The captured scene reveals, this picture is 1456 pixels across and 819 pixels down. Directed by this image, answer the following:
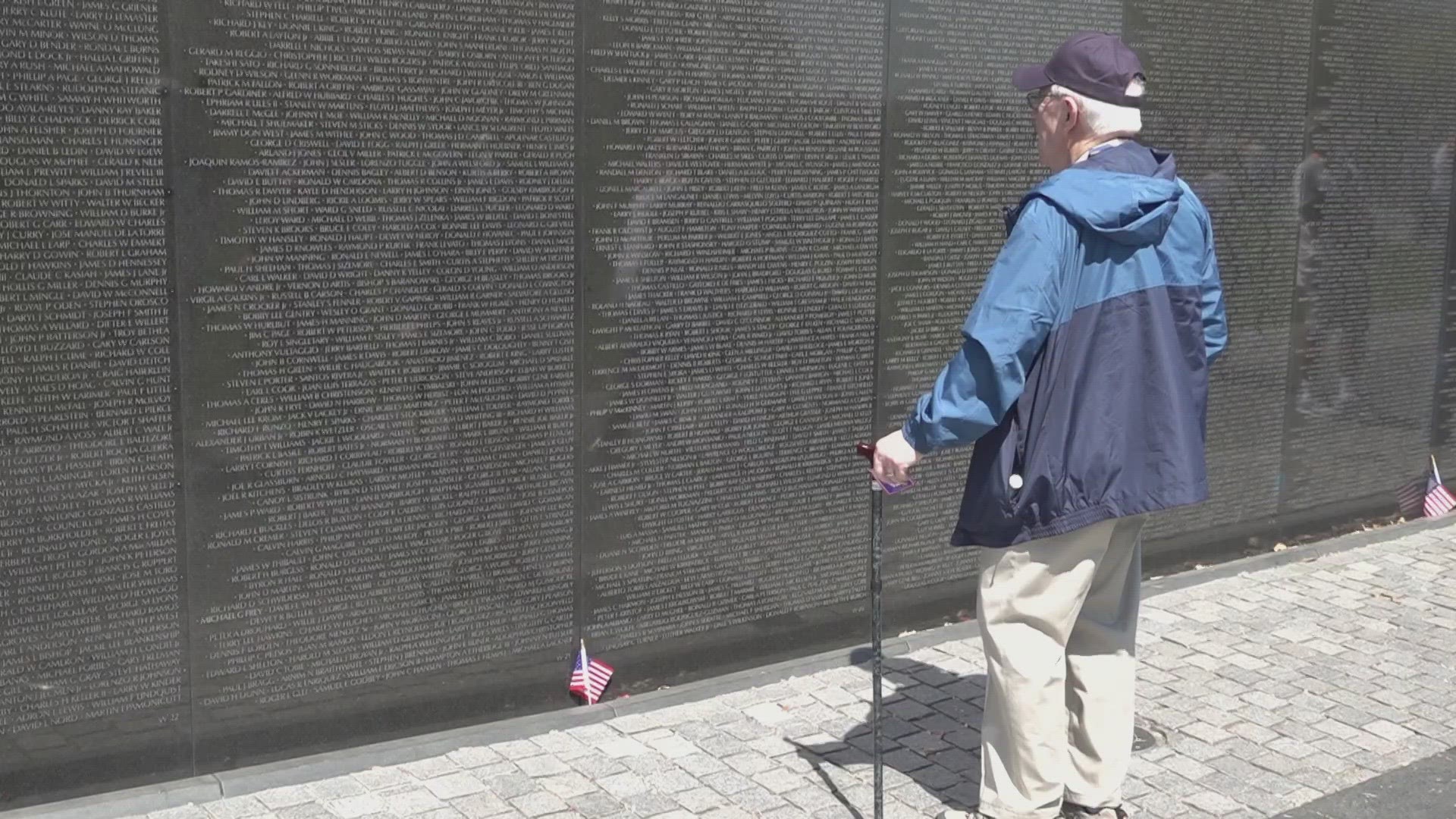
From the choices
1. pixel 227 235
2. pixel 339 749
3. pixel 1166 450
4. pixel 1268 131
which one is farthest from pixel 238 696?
pixel 1268 131

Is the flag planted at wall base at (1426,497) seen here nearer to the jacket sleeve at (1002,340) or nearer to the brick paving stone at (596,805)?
the jacket sleeve at (1002,340)

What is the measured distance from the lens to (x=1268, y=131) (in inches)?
291

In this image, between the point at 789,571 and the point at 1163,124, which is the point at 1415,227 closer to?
the point at 1163,124

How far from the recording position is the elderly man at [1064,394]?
3.85m

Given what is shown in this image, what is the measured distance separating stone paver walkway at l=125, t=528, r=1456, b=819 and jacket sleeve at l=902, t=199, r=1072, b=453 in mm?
1429

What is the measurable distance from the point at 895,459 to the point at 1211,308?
1.19 metres

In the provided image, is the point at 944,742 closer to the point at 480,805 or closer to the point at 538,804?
the point at 538,804

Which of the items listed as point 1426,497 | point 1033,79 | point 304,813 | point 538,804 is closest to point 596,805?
point 538,804

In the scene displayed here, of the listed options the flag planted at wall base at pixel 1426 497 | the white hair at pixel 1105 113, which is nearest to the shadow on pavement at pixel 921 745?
the white hair at pixel 1105 113

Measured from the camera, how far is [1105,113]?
160 inches

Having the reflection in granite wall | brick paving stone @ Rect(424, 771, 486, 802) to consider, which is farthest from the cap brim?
brick paving stone @ Rect(424, 771, 486, 802)

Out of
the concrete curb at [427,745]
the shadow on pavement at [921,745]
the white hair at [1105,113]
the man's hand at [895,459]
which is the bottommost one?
the shadow on pavement at [921,745]

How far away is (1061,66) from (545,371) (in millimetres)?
2098

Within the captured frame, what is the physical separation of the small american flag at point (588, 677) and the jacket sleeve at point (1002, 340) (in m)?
2.03
